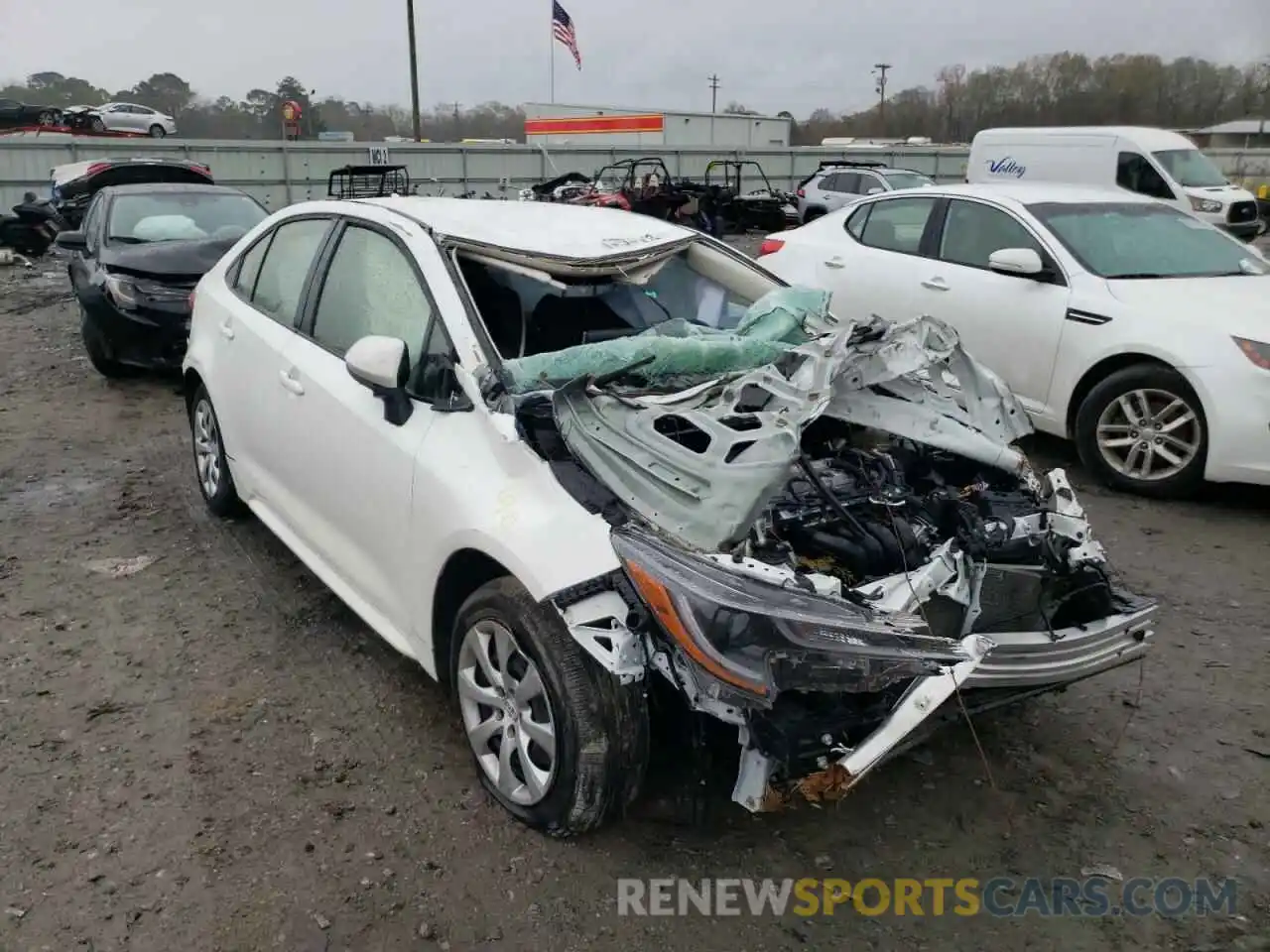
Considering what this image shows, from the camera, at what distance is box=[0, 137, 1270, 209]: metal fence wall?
19484mm

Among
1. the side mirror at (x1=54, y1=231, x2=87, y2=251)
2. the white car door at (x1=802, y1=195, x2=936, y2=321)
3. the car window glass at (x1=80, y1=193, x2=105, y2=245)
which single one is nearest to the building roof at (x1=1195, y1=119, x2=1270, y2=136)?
the white car door at (x1=802, y1=195, x2=936, y2=321)

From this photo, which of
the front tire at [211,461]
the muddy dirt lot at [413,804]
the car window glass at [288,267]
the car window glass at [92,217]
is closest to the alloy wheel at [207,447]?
the front tire at [211,461]

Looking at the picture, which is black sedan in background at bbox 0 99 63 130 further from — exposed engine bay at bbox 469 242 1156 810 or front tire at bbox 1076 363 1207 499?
exposed engine bay at bbox 469 242 1156 810

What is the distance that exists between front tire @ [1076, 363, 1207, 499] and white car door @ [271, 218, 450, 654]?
160 inches

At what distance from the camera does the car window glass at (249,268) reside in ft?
14.5

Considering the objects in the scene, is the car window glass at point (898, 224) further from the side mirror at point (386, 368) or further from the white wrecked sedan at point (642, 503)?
the side mirror at point (386, 368)

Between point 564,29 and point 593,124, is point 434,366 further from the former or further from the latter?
point 593,124

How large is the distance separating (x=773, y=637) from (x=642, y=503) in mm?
519

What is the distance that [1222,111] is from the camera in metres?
48.9

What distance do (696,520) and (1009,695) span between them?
104 centimetres

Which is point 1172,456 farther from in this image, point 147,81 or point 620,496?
point 147,81

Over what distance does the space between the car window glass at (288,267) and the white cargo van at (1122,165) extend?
12.6 meters

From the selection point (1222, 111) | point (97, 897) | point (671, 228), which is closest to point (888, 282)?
point (671, 228)

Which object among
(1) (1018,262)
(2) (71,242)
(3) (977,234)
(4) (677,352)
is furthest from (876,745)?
(2) (71,242)
